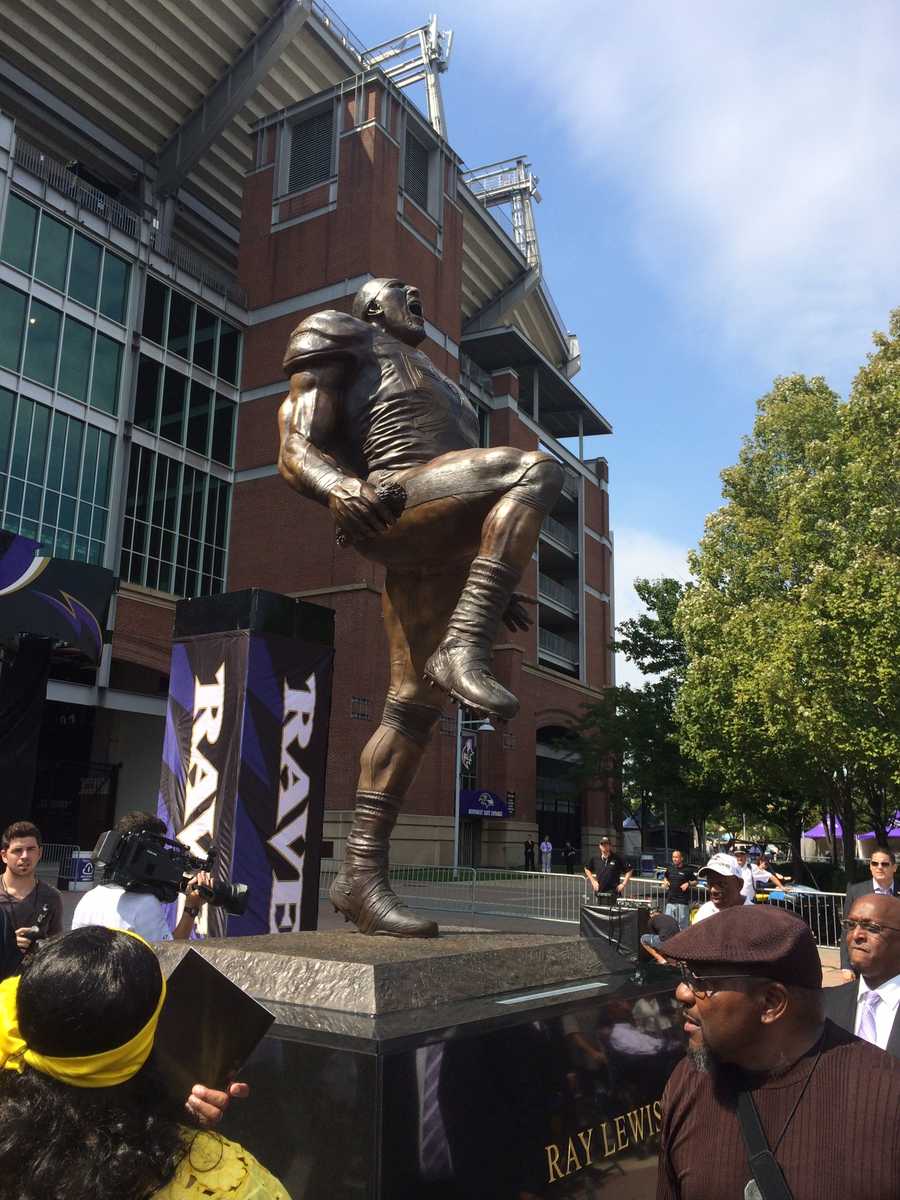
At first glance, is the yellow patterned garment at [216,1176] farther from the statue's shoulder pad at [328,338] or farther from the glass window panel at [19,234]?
the glass window panel at [19,234]

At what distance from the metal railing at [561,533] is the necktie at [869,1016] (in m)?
37.7

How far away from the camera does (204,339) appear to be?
30.1 meters

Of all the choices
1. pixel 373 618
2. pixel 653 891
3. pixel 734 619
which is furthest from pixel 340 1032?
pixel 373 618

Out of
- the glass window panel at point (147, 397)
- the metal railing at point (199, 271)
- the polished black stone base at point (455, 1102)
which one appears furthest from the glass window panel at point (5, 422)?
the polished black stone base at point (455, 1102)

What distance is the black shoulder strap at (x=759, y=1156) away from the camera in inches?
57.2

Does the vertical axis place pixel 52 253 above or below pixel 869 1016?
above

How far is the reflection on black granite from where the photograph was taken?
229 cm

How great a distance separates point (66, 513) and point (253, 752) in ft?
62.7

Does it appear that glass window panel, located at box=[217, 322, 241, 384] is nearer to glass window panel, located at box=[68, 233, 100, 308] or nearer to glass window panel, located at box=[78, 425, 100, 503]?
glass window panel, located at box=[68, 233, 100, 308]

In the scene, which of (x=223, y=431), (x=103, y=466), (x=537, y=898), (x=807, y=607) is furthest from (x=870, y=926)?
(x=223, y=431)

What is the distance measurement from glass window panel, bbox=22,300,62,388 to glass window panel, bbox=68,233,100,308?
100 centimetres

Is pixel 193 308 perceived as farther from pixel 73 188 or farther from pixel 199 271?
pixel 73 188

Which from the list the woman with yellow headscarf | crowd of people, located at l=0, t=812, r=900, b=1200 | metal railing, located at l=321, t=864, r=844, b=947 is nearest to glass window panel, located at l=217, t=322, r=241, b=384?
metal railing, located at l=321, t=864, r=844, b=947

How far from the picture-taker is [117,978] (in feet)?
4.23
